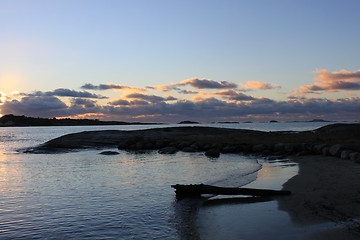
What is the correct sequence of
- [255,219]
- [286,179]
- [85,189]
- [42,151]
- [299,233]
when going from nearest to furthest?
[299,233] → [255,219] → [85,189] → [286,179] → [42,151]

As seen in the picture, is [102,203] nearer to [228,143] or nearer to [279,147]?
[279,147]

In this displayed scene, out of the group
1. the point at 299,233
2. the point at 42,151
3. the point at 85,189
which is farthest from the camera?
the point at 42,151

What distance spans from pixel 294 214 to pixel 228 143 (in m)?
27.9

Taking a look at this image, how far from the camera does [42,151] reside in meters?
37.4

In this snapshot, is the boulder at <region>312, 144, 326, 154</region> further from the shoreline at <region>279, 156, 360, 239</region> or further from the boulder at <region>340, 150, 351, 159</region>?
the shoreline at <region>279, 156, 360, 239</region>

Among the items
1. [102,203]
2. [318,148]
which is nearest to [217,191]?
[102,203]

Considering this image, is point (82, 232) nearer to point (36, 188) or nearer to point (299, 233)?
point (299, 233)

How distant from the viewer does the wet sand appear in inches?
320

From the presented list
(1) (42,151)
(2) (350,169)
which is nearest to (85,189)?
(2) (350,169)

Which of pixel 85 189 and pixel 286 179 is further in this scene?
pixel 286 179

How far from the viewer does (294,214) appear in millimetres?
9703

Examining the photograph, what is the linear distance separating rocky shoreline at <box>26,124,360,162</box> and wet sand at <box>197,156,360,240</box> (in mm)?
8468

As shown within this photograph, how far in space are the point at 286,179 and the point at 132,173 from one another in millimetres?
8871

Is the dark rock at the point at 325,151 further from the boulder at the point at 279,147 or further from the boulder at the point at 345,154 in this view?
the boulder at the point at 279,147
